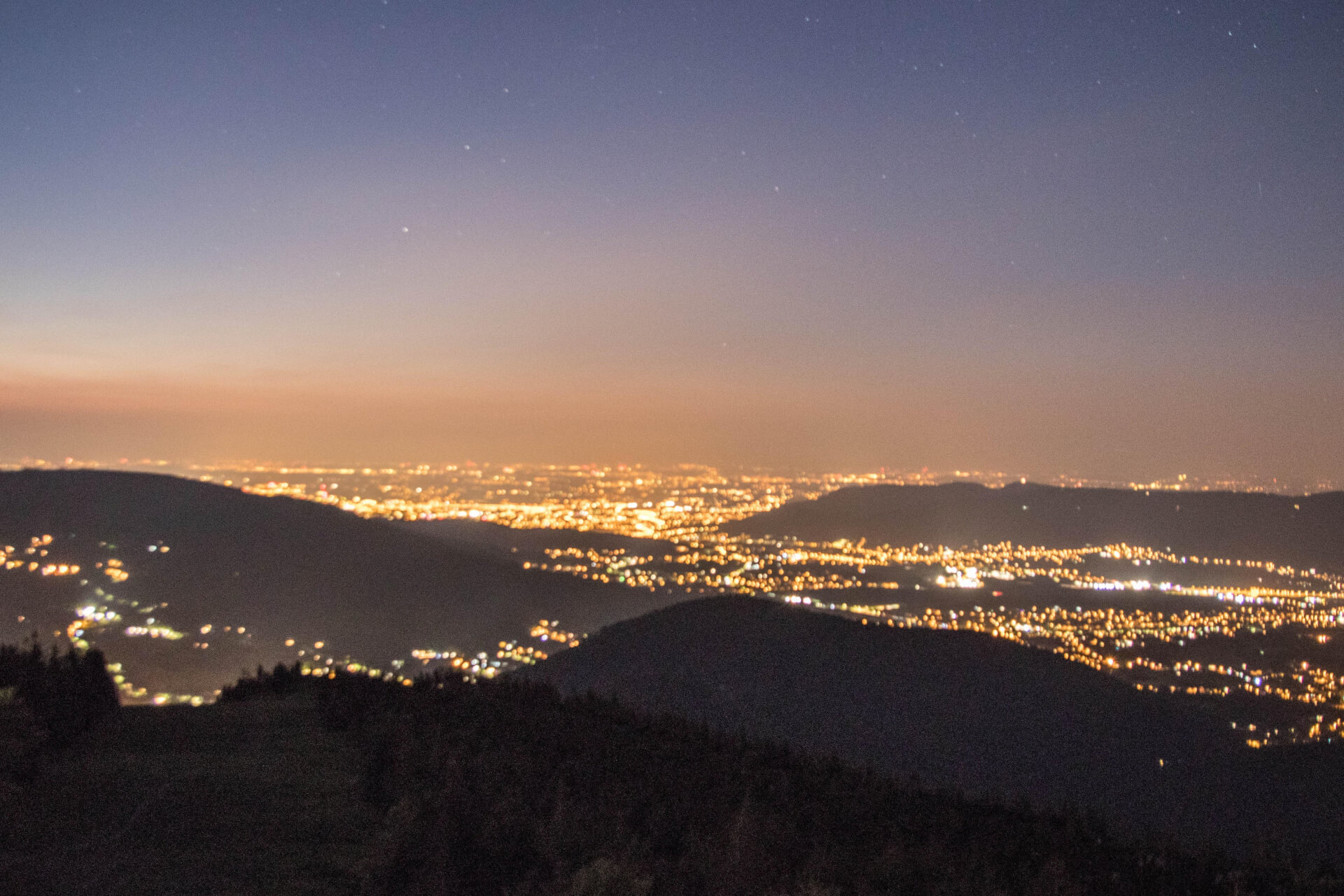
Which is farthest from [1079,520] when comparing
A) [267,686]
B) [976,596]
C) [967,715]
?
[267,686]

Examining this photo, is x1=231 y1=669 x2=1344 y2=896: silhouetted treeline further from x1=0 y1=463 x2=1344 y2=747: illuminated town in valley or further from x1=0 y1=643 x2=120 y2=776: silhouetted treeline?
x1=0 y1=463 x2=1344 y2=747: illuminated town in valley

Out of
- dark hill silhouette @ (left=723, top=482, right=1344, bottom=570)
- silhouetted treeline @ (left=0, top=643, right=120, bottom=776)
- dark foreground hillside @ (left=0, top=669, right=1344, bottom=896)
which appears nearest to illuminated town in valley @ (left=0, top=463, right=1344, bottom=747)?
dark hill silhouette @ (left=723, top=482, right=1344, bottom=570)

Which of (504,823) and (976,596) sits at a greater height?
(504,823)

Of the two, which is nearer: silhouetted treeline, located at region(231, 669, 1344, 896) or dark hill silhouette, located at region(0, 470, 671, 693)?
silhouetted treeline, located at region(231, 669, 1344, 896)

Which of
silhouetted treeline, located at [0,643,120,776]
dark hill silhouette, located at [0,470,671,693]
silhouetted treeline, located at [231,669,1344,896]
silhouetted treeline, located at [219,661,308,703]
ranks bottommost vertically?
dark hill silhouette, located at [0,470,671,693]

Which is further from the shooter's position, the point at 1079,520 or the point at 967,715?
the point at 1079,520

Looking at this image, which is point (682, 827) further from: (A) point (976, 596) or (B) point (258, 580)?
(B) point (258, 580)

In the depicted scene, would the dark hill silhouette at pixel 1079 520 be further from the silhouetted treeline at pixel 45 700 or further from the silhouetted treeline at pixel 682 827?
the silhouetted treeline at pixel 45 700
